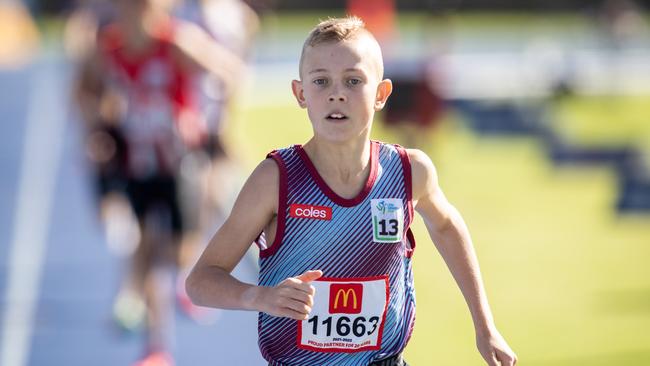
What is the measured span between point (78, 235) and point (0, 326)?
295cm

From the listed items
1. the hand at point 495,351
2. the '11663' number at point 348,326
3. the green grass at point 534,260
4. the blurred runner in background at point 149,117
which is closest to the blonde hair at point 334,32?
the '11663' number at point 348,326

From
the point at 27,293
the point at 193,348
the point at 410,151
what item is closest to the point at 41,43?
the point at 27,293

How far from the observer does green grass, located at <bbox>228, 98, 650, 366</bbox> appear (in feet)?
27.2

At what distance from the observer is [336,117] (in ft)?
12.0

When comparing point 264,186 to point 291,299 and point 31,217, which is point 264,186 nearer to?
point 291,299

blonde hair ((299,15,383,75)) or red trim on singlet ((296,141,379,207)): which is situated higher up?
blonde hair ((299,15,383,75))

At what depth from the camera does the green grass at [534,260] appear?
A: 8.30 m

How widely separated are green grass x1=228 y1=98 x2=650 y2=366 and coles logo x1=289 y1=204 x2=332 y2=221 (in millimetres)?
4072

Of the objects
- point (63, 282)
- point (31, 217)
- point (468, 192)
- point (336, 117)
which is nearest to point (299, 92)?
point (336, 117)

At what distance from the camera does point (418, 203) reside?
13.0ft

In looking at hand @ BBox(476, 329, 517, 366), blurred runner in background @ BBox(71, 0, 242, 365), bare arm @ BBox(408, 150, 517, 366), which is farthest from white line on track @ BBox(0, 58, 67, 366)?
hand @ BBox(476, 329, 517, 366)

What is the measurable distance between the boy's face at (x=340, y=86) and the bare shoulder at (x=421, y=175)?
0.27 metres

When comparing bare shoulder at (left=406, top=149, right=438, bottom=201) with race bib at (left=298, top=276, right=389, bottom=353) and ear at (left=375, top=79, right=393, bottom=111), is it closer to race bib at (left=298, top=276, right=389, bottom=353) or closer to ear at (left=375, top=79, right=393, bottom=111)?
ear at (left=375, top=79, right=393, bottom=111)

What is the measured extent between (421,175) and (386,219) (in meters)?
0.21
